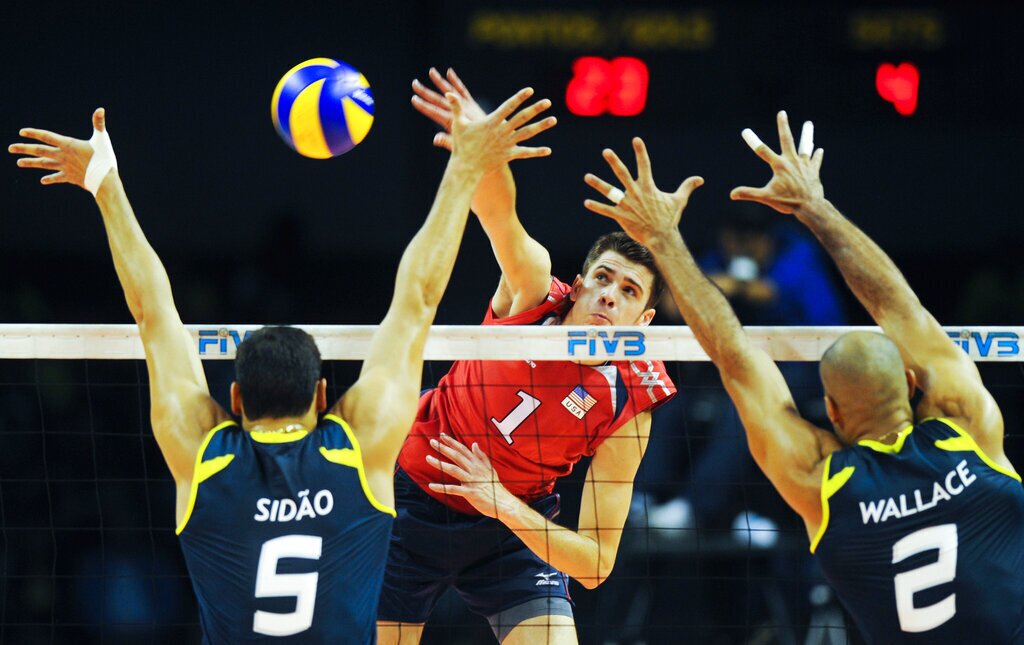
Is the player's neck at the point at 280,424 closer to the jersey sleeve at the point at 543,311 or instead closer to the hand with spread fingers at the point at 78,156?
the hand with spread fingers at the point at 78,156

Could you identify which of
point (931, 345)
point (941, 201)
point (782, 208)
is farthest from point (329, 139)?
point (941, 201)

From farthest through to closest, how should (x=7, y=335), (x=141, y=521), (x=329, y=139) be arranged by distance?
(x=141, y=521), (x=329, y=139), (x=7, y=335)

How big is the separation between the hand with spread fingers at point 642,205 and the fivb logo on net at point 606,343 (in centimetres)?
69

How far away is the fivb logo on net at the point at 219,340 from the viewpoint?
4.77 metres

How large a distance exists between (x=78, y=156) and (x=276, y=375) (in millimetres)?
1175

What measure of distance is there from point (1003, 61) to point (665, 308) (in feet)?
7.99

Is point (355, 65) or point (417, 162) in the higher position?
point (355, 65)

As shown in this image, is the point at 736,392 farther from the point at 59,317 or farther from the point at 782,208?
the point at 59,317

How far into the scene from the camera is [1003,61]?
7906 millimetres

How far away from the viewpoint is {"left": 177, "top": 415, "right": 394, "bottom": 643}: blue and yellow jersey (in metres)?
3.62

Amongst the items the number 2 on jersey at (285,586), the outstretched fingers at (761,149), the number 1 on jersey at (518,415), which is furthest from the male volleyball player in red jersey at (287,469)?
the number 1 on jersey at (518,415)

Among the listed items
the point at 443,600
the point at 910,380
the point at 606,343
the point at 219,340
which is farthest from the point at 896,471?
the point at 443,600

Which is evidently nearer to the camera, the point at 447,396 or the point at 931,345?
the point at 931,345

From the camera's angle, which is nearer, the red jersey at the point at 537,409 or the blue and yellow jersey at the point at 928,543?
the blue and yellow jersey at the point at 928,543
